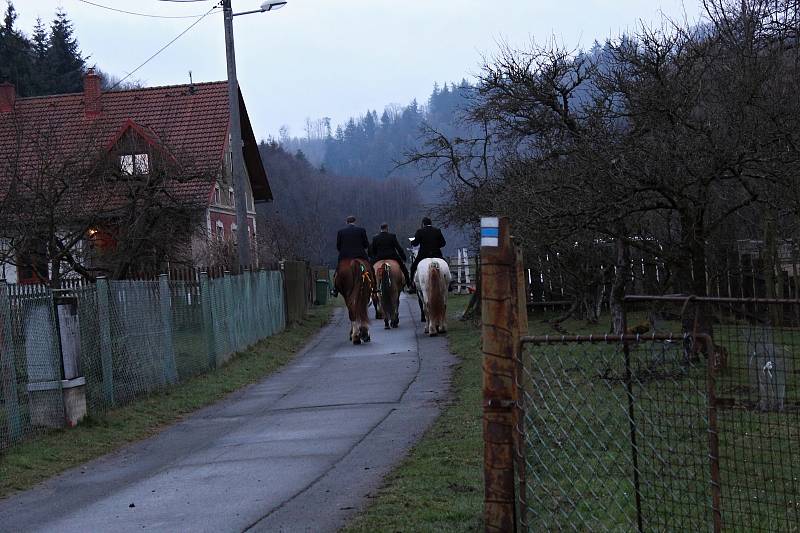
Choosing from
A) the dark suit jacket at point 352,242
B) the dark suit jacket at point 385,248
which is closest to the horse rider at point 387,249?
the dark suit jacket at point 385,248

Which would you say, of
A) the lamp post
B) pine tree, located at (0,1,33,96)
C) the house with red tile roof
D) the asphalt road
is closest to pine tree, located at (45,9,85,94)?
pine tree, located at (0,1,33,96)

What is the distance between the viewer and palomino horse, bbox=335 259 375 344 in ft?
73.3

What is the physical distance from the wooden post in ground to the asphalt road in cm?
193

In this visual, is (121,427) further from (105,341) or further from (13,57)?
(13,57)

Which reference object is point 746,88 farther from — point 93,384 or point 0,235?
point 0,235

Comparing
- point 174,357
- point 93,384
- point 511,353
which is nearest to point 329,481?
point 511,353

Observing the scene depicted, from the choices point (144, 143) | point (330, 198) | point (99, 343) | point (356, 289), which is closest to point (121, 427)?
point (99, 343)

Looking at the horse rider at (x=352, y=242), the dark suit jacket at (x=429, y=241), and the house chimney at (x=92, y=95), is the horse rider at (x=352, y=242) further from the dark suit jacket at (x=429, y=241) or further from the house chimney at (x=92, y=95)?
the house chimney at (x=92, y=95)

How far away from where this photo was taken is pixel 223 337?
20.5m

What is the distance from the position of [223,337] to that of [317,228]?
60.7 meters

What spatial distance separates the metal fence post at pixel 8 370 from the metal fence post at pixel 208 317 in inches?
288

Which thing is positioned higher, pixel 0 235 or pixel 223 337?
pixel 0 235

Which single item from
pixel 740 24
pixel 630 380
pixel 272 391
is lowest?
pixel 272 391

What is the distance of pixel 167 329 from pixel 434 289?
22.8ft
